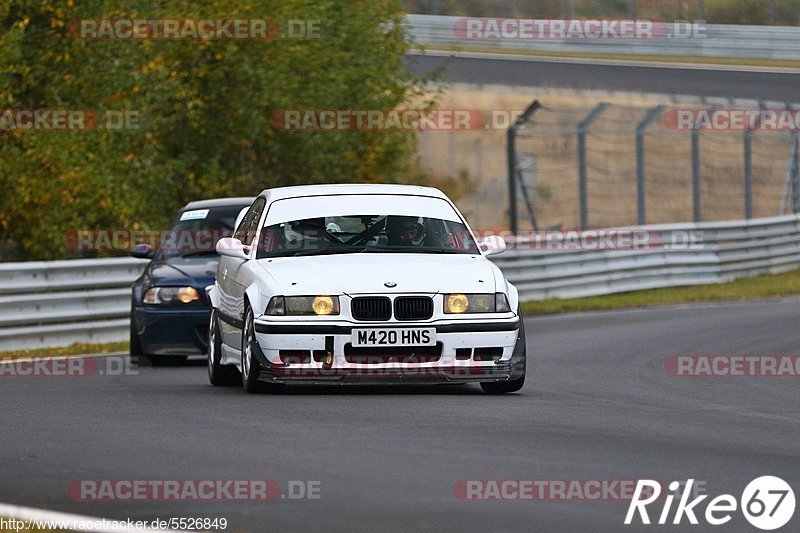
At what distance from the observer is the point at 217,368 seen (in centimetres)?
1232

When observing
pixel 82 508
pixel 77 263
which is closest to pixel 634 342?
pixel 77 263

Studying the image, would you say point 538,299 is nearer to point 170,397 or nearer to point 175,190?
point 175,190

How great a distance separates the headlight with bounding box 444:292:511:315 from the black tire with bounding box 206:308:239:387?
7.58 feet

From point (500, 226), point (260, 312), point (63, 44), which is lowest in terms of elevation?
point (500, 226)

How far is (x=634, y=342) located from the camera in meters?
16.8

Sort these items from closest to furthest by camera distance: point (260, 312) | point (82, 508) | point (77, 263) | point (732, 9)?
1. point (82, 508)
2. point (260, 312)
3. point (77, 263)
4. point (732, 9)

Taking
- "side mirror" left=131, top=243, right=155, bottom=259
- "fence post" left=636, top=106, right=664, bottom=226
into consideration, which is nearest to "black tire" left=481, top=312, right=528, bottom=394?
"side mirror" left=131, top=243, right=155, bottom=259

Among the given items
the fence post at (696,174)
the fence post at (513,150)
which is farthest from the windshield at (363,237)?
the fence post at (696,174)

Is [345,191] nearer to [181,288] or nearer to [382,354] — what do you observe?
[382,354]

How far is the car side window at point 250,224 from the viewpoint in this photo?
12.1 meters

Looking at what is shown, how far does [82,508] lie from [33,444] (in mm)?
2040

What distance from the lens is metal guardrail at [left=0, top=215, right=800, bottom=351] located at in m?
17.4

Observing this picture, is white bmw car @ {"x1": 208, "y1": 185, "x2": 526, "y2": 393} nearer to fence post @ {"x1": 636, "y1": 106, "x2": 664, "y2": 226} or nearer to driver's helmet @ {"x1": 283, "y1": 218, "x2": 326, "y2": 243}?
driver's helmet @ {"x1": 283, "y1": 218, "x2": 326, "y2": 243}

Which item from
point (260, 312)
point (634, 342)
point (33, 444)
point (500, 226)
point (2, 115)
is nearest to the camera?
point (33, 444)
